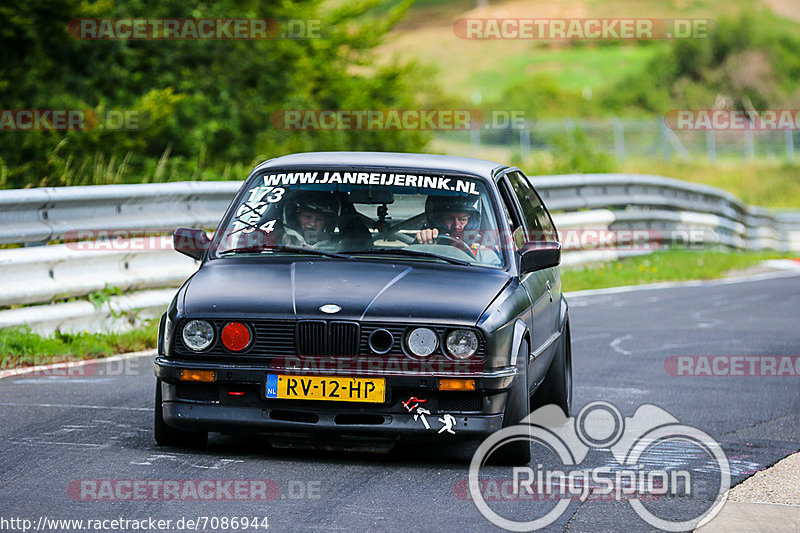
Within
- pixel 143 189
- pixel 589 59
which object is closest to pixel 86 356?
pixel 143 189

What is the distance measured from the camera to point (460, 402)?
21.3 feet

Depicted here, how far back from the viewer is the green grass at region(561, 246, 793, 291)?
17.7 m

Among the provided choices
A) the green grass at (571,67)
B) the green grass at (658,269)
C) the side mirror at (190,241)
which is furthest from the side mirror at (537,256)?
the green grass at (571,67)

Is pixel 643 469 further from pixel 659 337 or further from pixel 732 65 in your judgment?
pixel 732 65

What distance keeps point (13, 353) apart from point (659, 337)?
5760 millimetres

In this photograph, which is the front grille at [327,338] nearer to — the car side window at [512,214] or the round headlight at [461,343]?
the round headlight at [461,343]

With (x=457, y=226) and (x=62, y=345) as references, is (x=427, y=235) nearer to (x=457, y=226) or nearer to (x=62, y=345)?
(x=457, y=226)

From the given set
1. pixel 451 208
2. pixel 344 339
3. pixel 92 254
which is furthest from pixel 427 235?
pixel 92 254

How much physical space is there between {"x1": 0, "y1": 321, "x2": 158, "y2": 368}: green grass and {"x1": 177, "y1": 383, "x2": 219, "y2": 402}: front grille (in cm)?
337

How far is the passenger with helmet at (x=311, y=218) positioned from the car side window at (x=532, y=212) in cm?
114

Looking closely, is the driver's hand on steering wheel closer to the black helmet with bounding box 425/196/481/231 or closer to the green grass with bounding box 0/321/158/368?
the black helmet with bounding box 425/196/481/231

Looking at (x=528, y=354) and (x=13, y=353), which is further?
(x=13, y=353)

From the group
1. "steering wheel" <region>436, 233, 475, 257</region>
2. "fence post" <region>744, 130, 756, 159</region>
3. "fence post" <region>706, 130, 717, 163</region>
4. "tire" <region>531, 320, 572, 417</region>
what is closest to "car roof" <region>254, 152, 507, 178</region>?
"steering wheel" <region>436, 233, 475, 257</region>

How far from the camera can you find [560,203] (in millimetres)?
18125
